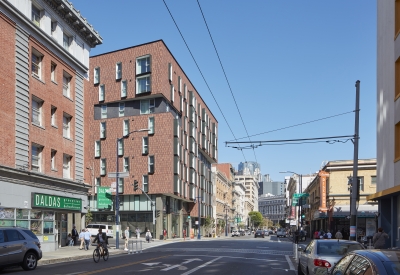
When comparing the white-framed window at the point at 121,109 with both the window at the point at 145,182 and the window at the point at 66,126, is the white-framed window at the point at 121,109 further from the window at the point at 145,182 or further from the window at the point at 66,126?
the window at the point at 66,126

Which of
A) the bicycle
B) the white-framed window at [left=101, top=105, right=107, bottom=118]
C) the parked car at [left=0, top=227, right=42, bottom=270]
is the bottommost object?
the bicycle

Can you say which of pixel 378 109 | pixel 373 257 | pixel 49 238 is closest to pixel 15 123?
pixel 49 238

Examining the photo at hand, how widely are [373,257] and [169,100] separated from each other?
2431 inches

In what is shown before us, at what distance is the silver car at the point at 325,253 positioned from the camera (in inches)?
497

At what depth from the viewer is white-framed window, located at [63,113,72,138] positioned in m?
36.6

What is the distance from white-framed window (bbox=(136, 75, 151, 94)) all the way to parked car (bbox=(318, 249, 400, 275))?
60.0m

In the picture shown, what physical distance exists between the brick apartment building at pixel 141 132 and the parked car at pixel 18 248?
1766 inches

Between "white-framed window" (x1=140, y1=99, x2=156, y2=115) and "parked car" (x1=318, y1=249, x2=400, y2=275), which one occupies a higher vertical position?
"white-framed window" (x1=140, y1=99, x2=156, y2=115)

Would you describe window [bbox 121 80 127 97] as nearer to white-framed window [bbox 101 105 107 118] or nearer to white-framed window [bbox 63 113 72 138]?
white-framed window [bbox 101 105 107 118]

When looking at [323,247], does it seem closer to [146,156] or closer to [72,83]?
[72,83]

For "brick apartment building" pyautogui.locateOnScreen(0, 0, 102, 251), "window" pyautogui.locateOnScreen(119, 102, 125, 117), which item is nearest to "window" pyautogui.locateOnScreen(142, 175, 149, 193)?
"window" pyautogui.locateOnScreen(119, 102, 125, 117)

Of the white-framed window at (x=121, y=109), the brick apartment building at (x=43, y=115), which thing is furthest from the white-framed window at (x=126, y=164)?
the brick apartment building at (x=43, y=115)

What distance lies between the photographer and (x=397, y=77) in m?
24.2

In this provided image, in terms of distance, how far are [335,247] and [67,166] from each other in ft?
88.5
